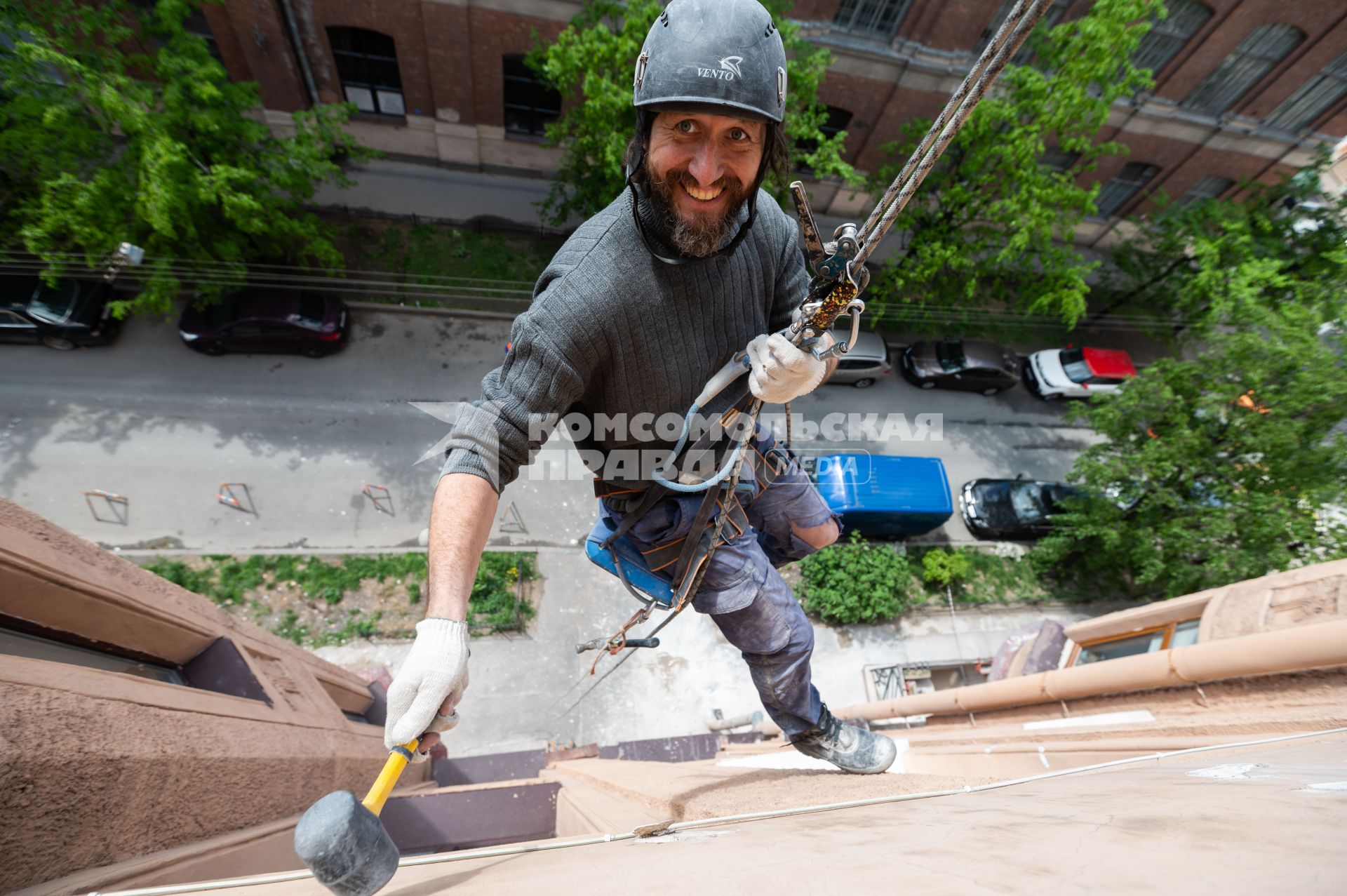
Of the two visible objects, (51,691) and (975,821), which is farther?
(51,691)

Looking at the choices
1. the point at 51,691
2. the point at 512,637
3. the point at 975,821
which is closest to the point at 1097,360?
the point at 512,637

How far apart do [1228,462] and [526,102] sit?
1513 cm

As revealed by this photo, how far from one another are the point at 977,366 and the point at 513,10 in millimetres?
12142

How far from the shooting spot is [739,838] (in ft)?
5.67

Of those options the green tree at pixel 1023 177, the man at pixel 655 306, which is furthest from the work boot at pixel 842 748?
the green tree at pixel 1023 177

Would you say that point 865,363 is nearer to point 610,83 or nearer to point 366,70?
point 610,83

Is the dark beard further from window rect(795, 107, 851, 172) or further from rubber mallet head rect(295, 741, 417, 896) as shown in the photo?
window rect(795, 107, 851, 172)

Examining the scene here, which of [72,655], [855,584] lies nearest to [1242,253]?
[855,584]

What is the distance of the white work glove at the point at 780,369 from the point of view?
9.76 feet

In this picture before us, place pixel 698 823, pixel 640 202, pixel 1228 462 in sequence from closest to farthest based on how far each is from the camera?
pixel 698 823, pixel 640 202, pixel 1228 462

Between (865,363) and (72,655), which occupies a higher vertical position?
(865,363)

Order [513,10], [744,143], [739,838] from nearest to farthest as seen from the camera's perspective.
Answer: [739,838] < [744,143] < [513,10]

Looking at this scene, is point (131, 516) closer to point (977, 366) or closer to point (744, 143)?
point (744, 143)

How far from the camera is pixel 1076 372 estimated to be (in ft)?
49.5
